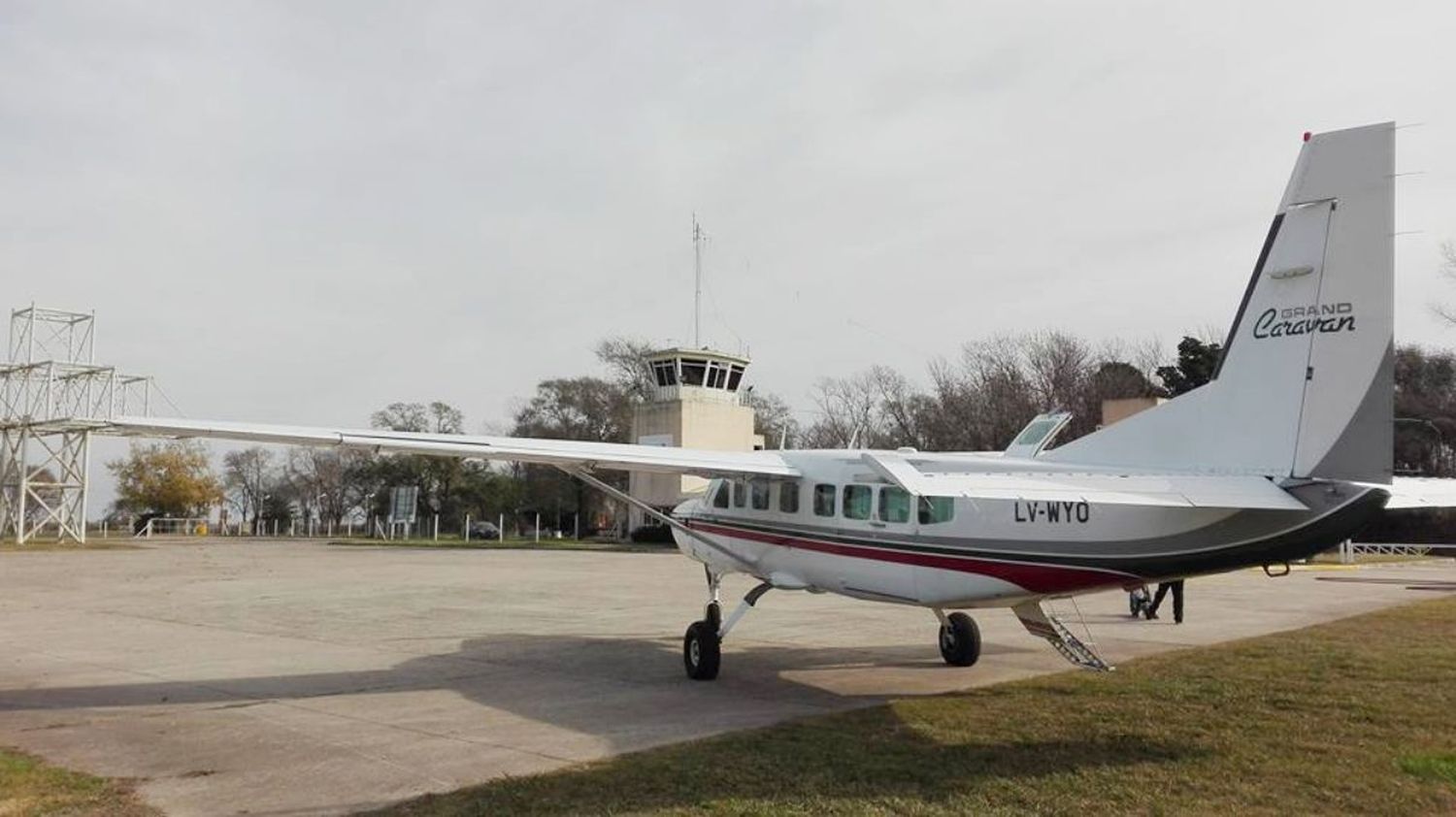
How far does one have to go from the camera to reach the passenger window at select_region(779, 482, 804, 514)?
1159cm

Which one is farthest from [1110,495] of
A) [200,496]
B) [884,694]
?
[200,496]

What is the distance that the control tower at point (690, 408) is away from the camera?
2191 inches

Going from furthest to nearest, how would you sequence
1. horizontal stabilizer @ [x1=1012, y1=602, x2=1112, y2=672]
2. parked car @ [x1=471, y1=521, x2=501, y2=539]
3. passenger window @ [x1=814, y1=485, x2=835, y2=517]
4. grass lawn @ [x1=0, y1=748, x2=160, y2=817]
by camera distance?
parked car @ [x1=471, y1=521, x2=501, y2=539]
passenger window @ [x1=814, y1=485, x2=835, y2=517]
horizontal stabilizer @ [x1=1012, y1=602, x2=1112, y2=672]
grass lawn @ [x1=0, y1=748, x2=160, y2=817]

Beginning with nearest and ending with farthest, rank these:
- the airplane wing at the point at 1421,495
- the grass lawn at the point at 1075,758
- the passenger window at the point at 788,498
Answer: the grass lawn at the point at 1075,758, the airplane wing at the point at 1421,495, the passenger window at the point at 788,498

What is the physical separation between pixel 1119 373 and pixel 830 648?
182ft

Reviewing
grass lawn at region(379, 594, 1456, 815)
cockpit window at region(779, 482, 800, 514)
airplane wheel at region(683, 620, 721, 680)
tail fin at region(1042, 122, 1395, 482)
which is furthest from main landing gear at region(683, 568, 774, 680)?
tail fin at region(1042, 122, 1395, 482)

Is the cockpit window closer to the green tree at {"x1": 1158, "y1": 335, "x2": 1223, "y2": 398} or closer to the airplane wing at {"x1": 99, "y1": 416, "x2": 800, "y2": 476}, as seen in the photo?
the airplane wing at {"x1": 99, "y1": 416, "x2": 800, "y2": 476}

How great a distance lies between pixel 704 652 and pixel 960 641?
337 cm

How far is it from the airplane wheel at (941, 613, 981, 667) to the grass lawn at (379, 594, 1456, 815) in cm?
148

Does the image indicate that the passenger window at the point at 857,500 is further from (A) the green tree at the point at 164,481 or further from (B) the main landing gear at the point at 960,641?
(A) the green tree at the point at 164,481

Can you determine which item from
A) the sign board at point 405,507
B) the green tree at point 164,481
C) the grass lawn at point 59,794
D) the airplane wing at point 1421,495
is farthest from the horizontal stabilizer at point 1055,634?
the green tree at point 164,481

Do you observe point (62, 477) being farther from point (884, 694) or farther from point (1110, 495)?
point (1110, 495)

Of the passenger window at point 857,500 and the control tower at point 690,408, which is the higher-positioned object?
the control tower at point 690,408

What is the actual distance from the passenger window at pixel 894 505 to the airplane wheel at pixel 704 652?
2729mm
